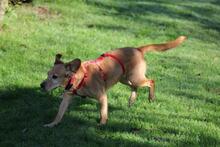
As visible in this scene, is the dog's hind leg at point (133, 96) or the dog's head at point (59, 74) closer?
the dog's head at point (59, 74)

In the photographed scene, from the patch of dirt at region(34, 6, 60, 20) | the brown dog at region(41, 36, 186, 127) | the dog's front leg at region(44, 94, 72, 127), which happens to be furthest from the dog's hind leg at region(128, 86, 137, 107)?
the patch of dirt at region(34, 6, 60, 20)

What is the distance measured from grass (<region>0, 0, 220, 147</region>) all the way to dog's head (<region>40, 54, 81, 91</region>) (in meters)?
0.62

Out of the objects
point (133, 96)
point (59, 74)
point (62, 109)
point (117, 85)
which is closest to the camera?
point (59, 74)

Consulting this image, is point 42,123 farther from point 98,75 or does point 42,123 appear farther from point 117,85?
point 117,85

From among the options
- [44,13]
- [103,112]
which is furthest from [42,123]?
[44,13]

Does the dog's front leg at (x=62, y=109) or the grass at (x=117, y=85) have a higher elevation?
the dog's front leg at (x=62, y=109)

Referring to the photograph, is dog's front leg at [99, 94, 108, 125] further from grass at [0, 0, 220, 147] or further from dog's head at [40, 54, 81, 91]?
dog's head at [40, 54, 81, 91]

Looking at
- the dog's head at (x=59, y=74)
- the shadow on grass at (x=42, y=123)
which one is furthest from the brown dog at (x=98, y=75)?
the shadow on grass at (x=42, y=123)

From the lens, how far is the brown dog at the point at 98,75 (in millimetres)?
6461

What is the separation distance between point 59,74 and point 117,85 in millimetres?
2606

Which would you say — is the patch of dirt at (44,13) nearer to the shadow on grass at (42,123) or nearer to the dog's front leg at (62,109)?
the shadow on grass at (42,123)

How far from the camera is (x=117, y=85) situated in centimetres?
892

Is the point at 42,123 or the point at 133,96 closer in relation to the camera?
the point at 42,123

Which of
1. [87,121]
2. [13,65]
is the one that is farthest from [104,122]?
[13,65]
